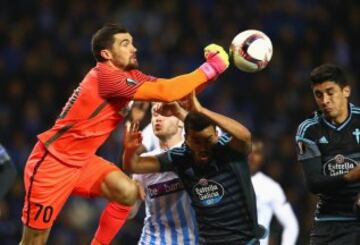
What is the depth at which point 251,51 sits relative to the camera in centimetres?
608

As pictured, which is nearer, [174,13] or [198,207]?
[198,207]

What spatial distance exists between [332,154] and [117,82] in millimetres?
1351

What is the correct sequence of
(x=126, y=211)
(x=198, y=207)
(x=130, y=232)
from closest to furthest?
(x=198, y=207)
(x=126, y=211)
(x=130, y=232)

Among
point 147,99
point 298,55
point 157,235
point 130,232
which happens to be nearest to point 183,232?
point 157,235

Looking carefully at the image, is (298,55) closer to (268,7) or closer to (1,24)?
(268,7)

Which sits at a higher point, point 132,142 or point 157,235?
point 132,142

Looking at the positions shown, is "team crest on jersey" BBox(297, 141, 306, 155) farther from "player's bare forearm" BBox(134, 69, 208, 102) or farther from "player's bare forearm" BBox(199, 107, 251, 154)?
"player's bare forearm" BBox(134, 69, 208, 102)

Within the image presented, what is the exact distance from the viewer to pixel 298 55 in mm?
11758

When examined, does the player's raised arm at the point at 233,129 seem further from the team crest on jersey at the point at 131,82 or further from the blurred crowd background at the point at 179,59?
the blurred crowd background at the point at 179,59

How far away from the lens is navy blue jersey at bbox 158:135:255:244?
5.73 m

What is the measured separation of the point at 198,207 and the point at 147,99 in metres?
0.71

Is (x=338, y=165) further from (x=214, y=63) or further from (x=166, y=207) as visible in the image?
(x=166, y=207)

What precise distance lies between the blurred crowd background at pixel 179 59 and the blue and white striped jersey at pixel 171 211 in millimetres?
3184

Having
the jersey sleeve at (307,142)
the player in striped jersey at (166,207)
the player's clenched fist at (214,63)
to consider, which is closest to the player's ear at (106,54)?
the player in striped jersey at (166,207)
